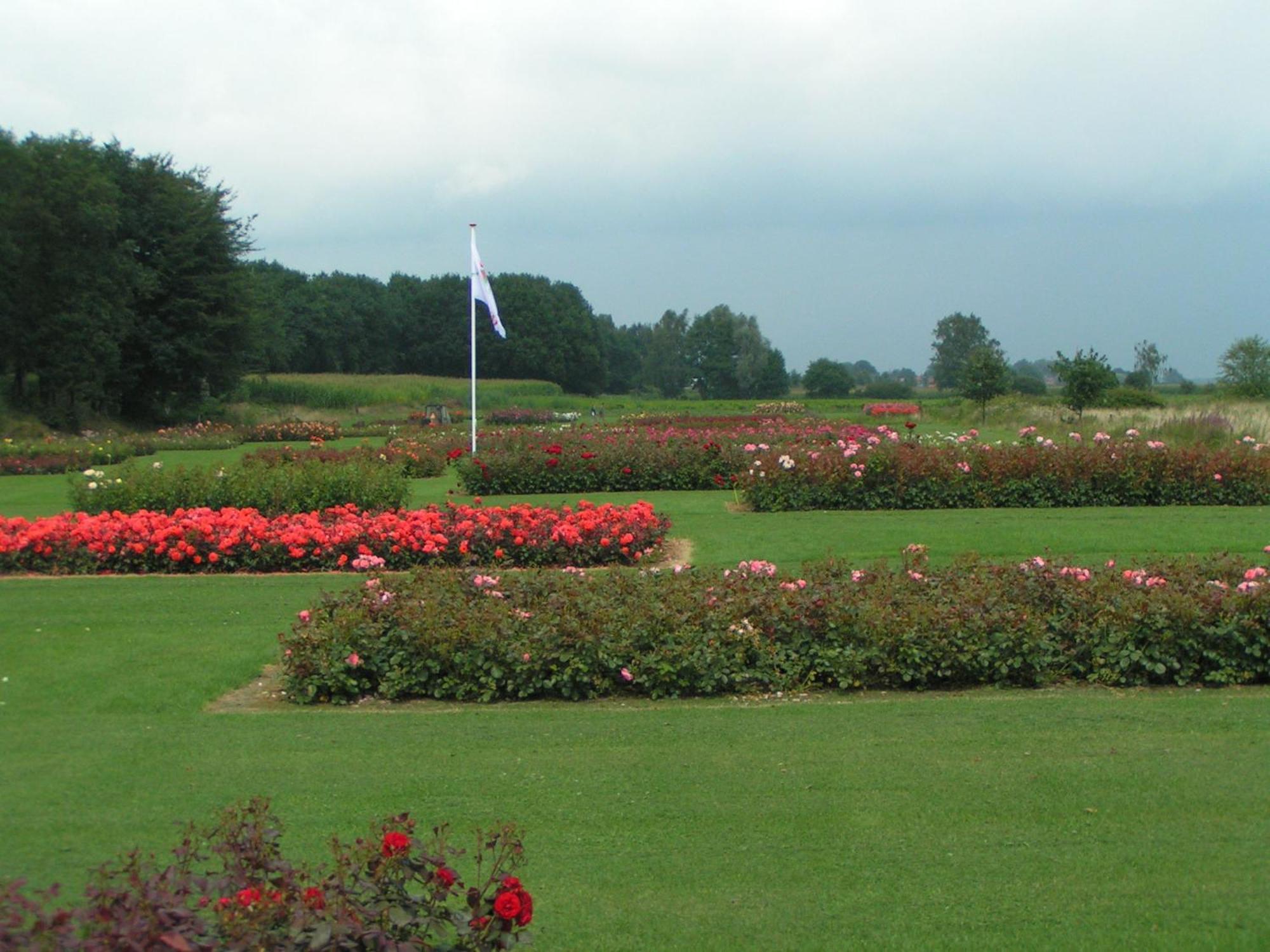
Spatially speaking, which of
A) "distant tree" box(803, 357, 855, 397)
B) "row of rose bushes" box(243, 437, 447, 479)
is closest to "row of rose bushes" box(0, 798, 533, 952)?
"row of rose bushes" box(243, 437, 447, 479)

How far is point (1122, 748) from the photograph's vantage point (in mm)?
5547

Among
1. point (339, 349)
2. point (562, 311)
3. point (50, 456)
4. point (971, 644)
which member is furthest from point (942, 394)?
point (971, 644)

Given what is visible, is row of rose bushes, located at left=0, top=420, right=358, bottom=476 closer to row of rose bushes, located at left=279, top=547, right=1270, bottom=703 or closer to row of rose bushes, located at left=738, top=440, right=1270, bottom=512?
row of rose bushes, located at left=738, top=440, right=1270, bottom=512

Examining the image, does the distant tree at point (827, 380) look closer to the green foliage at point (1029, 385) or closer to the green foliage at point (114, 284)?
the green foliage at point (1029, 385)

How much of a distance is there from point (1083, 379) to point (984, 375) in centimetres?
576

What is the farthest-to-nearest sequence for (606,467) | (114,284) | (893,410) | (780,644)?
(893,410), (114,284), (606,467), (780,644)

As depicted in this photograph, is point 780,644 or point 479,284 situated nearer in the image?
point 780,644

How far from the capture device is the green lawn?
396cm

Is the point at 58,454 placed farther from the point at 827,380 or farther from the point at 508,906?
the point at 827,380

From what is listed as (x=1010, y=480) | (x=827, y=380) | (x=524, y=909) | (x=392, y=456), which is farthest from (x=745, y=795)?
(x=827, y=380)

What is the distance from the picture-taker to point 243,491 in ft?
48.9

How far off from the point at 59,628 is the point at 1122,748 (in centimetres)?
740

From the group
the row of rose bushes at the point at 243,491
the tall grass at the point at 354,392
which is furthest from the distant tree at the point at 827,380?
the row of rose bushes at the point at 243,491

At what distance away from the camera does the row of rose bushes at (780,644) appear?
6.91 metres
